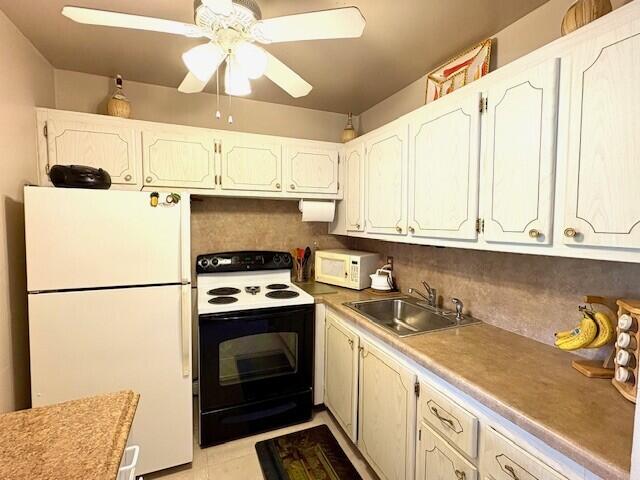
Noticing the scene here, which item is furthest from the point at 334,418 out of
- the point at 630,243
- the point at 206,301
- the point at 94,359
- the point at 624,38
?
the point at 624,38

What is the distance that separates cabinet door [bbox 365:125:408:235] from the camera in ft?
5.88

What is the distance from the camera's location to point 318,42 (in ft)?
5.35

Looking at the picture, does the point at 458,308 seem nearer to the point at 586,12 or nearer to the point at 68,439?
the point at 586,12

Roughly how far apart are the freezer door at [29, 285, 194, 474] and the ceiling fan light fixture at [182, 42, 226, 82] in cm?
110

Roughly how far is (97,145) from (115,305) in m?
1.01

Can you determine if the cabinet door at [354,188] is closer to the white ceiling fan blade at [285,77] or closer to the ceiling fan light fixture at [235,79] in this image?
the white ceiling fan blade at [285,77]

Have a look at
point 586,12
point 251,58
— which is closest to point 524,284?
point 586,12

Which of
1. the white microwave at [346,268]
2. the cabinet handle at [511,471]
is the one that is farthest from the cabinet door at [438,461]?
the white microwave at [346,268]

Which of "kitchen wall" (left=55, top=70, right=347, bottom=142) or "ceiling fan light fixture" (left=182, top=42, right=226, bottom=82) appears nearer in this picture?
"ceiling fan light fixture" (left=182, top=42, right=226, bottom=82)

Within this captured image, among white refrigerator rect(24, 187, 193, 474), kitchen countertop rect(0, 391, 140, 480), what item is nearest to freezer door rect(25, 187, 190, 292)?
white refrigerator rect(24, 187, 193, 474)

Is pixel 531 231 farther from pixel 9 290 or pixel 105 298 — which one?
pixel 9 290

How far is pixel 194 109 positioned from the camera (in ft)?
7.58

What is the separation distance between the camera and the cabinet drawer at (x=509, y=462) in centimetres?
83

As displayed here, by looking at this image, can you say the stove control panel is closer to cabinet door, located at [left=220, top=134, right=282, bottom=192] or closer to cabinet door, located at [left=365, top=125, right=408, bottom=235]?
cabinet door, located at [left=220, top=134, right=282, bottom=192]
